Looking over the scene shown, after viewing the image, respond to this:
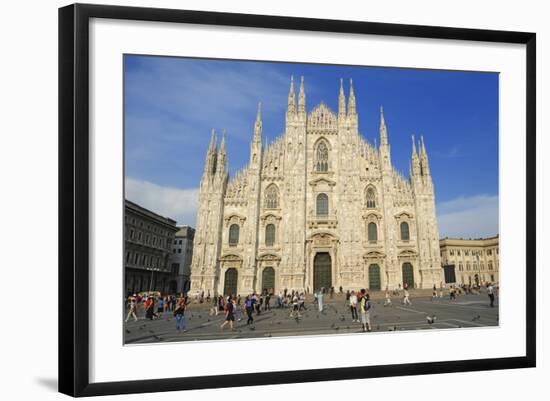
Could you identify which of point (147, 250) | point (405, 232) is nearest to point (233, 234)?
point (147, 250)

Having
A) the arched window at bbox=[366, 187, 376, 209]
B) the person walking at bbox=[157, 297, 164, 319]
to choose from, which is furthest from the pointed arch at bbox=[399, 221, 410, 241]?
the person walking at bbox=[157, 297, 164, 319]

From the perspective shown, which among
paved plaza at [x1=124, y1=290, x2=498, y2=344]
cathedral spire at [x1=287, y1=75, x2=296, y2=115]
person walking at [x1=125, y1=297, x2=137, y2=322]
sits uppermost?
cathedral spire at [x1=287, y1=75, x2=296, y2=115]

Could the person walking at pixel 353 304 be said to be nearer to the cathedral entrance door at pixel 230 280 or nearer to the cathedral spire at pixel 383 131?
the cathedral entrance door at pixel 230 280

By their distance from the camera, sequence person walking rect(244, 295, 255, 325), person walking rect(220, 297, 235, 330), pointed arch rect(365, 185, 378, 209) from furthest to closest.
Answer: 1. pointed arch rect(365, 185, 378, 209)
2. person walking rect(244, 295, 255, 325)
3. person walking rect(220, 297, 235, 330)

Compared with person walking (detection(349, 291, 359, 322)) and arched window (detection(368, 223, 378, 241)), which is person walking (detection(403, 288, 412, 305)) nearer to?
person walking (detection(349, 291, 359, 322))

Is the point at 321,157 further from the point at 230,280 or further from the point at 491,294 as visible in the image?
the point at 491,294

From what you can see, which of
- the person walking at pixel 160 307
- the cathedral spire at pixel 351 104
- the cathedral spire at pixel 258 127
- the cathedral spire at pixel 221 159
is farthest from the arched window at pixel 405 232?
the person walking at pixel 160 307
